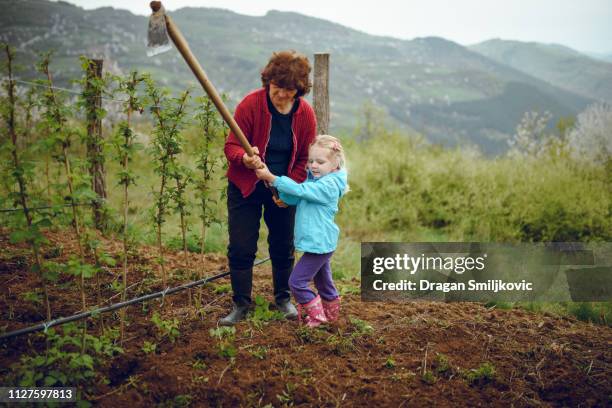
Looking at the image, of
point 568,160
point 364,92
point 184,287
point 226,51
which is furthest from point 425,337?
point 226,51

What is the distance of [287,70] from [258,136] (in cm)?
53

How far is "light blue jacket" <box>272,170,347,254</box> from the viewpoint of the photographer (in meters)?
3.22

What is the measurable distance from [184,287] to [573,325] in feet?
11.4

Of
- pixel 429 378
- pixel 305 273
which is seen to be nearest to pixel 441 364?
pixel 429 378

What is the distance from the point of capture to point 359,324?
3670 millimetres

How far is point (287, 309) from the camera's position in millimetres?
3854

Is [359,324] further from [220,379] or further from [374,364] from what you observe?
[220,379]

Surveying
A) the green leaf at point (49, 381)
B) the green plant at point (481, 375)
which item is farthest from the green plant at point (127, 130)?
the green plant at point (481, 375)

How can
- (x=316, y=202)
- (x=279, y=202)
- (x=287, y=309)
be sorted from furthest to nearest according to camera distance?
(x=287, y=309), (x=279, y=202), (x=316, y=202)

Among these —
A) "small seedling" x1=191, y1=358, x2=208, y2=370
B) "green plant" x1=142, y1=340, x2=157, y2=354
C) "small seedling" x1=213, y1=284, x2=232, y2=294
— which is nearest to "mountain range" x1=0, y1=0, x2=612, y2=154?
"small seedling" x1=213, y1=284, x2=232, y2=294

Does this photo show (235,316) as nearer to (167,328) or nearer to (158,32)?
(167,328)

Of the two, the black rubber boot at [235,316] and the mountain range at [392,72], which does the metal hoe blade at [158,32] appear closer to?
the black rubber boot at [235,316]

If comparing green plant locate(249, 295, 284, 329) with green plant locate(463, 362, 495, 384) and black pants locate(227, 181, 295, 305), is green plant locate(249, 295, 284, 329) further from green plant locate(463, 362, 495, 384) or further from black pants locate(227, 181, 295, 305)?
green plant locate(463, 362, 495, 384)

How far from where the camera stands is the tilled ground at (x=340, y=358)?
9.12 feet
